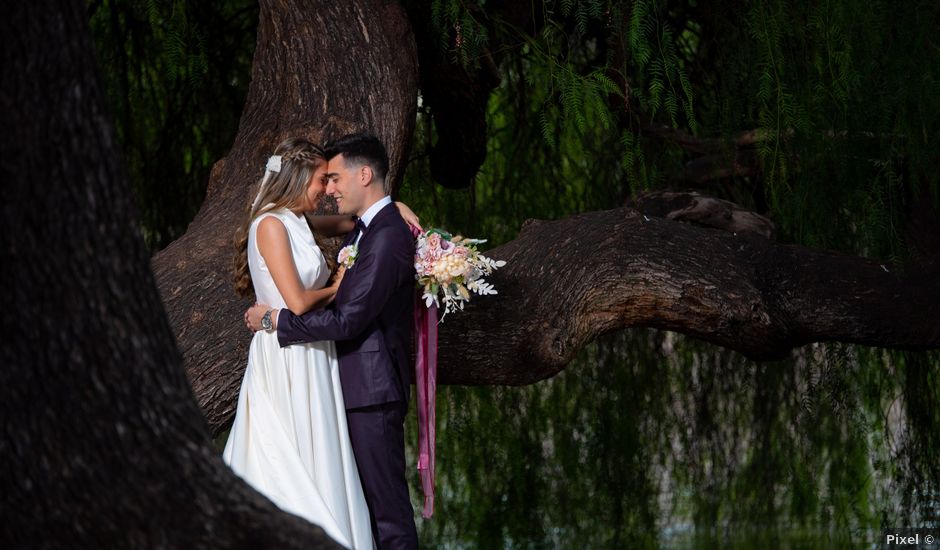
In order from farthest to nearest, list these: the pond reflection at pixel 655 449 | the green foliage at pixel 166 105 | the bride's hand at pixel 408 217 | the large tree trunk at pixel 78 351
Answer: the pond reflection at pixel 655 449 < the green foliage at pixel 166 105 < the bride's hand at pixel 408 217 < the large tree trunk at pixel 78 351

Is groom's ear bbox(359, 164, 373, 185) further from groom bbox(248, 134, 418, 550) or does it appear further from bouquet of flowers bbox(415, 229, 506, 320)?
bouquet of flowers bbox(415, 229, 506, 320)

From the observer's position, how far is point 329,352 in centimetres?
350

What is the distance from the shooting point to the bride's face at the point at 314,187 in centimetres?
347

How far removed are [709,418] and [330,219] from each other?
227cm

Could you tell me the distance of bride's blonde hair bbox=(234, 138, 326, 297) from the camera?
3453 mm

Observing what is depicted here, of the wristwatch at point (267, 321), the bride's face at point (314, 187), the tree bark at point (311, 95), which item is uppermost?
the tree bark at point (311, 95)

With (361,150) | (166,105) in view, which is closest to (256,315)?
(361,150)

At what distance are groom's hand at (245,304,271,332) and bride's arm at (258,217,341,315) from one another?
0.30 feet

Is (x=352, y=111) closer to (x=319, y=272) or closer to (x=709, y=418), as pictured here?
(x=319, y=272)

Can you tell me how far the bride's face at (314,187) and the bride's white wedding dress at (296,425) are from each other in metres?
0.05

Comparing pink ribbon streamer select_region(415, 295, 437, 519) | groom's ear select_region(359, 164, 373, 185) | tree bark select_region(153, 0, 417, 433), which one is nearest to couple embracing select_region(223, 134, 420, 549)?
groom's ear select_region(359, 164, 373, 185)

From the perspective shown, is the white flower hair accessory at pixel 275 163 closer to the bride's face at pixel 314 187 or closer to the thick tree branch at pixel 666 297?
the bride's face at pixel 314 187

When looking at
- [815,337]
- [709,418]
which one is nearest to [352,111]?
[815,337]

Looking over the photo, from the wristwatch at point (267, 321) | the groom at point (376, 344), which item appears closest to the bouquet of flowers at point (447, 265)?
the groom at point (376, 344)
